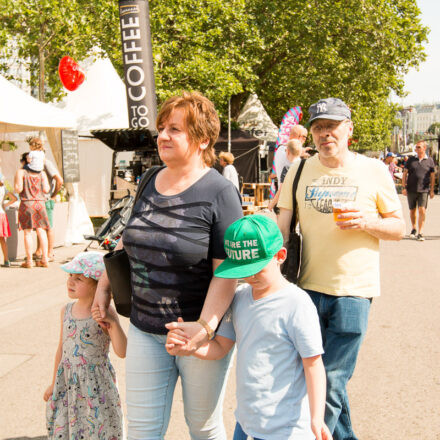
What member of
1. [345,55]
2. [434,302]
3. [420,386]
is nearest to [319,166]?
[420,386]

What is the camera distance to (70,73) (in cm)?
1414

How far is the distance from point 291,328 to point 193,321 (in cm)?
39

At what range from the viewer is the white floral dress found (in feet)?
9.18

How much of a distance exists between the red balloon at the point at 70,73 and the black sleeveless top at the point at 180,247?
12.4 m

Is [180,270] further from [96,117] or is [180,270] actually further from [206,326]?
[96,117]

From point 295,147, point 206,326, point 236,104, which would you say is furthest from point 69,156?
point 236,104

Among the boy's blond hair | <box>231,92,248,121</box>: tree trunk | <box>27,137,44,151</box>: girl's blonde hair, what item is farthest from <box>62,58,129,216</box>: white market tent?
<box>231,92,248,121</box>: tree trunk

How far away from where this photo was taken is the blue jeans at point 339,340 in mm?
2826

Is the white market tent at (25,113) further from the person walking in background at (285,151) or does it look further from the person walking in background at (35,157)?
the person walking in background at (285,151)

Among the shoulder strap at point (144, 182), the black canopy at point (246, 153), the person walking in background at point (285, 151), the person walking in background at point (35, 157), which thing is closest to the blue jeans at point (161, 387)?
the shoulder strap at point (144, 182)

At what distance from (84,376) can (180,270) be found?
2.91 feet

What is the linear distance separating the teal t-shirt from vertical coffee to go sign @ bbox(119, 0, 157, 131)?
32.4 ft

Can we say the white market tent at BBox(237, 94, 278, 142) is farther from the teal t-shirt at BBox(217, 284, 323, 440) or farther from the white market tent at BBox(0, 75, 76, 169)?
the teal t-shirt at BBox(217, 284, 323, 440)

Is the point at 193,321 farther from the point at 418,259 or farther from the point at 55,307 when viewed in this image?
the point at 418,259
